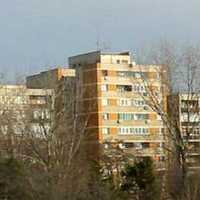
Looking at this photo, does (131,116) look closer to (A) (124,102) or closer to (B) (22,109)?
(A) (124,102)

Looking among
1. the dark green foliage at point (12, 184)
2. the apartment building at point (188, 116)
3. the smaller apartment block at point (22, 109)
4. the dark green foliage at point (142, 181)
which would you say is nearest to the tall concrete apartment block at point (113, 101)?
the smaller apartment block at point (22, 109)

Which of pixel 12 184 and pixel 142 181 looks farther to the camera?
pixel 142 181

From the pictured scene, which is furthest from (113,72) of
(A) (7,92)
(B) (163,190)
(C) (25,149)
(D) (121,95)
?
(B) (163,190)

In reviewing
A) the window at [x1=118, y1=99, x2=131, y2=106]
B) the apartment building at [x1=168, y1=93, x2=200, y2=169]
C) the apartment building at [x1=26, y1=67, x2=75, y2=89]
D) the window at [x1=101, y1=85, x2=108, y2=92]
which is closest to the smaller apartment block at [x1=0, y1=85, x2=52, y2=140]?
the apartment building at [x1=26, y1=67, x2=75, y2=89]

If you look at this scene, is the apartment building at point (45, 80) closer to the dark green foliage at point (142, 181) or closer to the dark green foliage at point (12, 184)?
the dark green foliage at point (142, 181)

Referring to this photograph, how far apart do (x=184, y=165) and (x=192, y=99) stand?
174 inches

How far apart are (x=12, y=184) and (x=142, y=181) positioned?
554 centimetres

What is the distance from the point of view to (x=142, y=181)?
98.8 ft

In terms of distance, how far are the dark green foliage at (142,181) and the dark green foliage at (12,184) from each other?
14.2 ft

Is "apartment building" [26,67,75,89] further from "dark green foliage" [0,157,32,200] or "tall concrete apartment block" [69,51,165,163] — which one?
"tall concrete apartment block" [69,51,165,163]

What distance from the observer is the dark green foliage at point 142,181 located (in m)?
30.0

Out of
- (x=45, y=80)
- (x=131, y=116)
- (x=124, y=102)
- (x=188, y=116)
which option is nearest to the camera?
(x=188, y=116)

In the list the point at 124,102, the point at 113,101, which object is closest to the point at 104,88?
the point at 113,101

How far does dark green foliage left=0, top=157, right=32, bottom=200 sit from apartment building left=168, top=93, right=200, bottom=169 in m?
9.67
